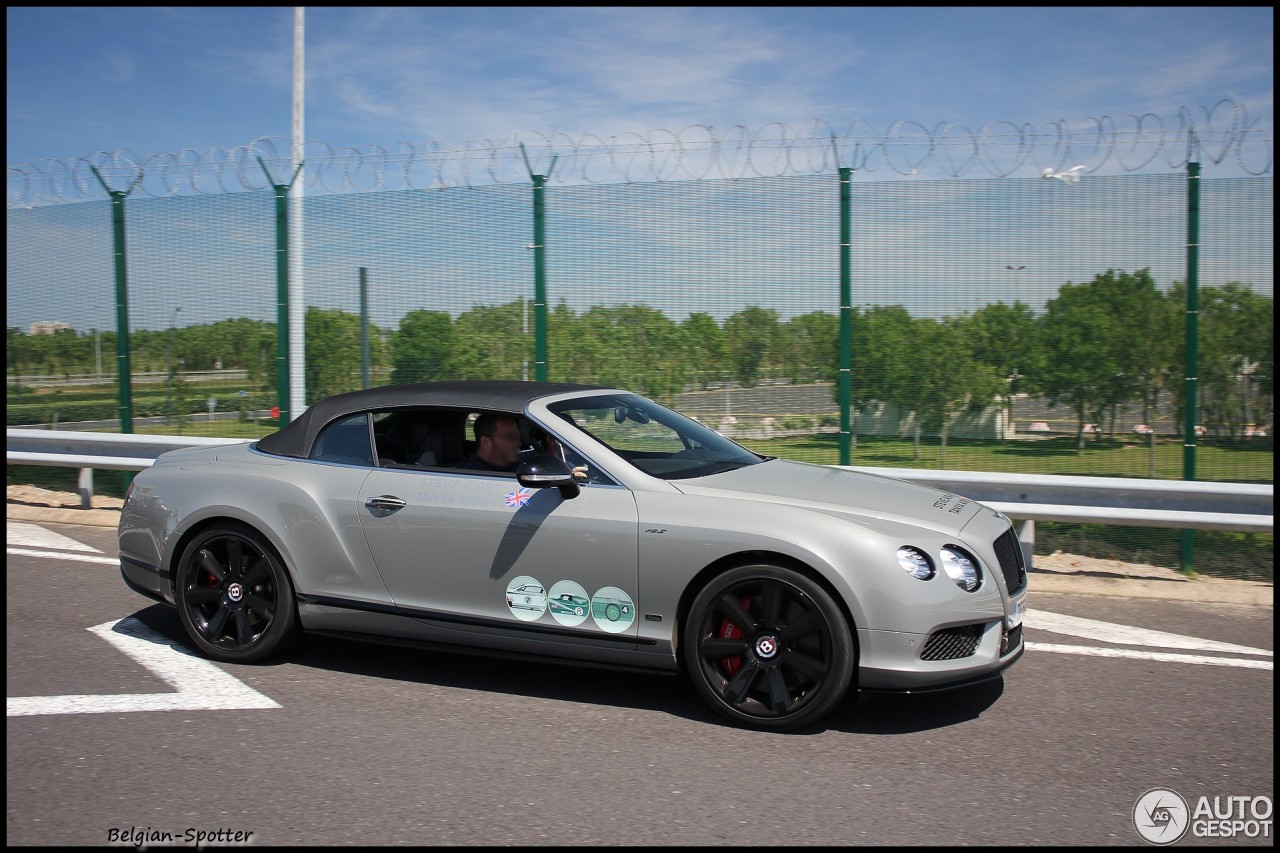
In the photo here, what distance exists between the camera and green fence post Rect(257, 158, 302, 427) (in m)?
11.0

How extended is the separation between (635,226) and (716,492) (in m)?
5.23

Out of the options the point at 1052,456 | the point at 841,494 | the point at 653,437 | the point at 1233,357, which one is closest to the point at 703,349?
the point at 1052,456

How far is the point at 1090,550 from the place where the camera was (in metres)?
8.40

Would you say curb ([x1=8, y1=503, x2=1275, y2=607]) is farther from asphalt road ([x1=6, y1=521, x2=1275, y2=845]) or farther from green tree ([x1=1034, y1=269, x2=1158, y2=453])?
asphalt road ([x1=6, y1=521, x2=1275, y2=845])

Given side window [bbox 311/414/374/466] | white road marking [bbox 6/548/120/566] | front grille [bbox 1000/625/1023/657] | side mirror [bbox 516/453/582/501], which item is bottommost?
white road marking [bbox 6/548/120/566]

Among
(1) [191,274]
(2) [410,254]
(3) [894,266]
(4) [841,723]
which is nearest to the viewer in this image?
(4) [841,723]

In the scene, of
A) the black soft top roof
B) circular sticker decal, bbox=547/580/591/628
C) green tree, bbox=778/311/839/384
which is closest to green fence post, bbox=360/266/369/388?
green tree, bbox=778/311/839/384

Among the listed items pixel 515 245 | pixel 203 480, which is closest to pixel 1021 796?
pixel 203 480

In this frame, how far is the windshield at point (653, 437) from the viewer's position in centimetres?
535

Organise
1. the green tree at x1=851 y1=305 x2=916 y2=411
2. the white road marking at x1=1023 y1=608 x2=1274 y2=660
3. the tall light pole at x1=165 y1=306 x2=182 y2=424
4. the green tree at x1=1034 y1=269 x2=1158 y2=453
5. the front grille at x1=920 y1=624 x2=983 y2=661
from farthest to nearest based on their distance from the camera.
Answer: the tall light pole at x1=165 y1=306 x2=182 y2=424 < the green tree at x1=851 y1=305 x2=916 y2=411 < the green tree at x1=1034 y1=269 x2=1158 y2=453 < the white road marking at x1=1023 y1=608 x2=1274 y2=660 < the front grille at x1=920 y1=624 x2=983 y2=661

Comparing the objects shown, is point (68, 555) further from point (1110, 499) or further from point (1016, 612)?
point (1110, 499)

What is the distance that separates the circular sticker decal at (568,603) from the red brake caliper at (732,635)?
0.63m

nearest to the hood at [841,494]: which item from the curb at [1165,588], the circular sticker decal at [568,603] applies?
the circular sticker decal at [568,603]

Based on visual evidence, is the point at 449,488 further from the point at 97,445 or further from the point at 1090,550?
the point at 97,445
